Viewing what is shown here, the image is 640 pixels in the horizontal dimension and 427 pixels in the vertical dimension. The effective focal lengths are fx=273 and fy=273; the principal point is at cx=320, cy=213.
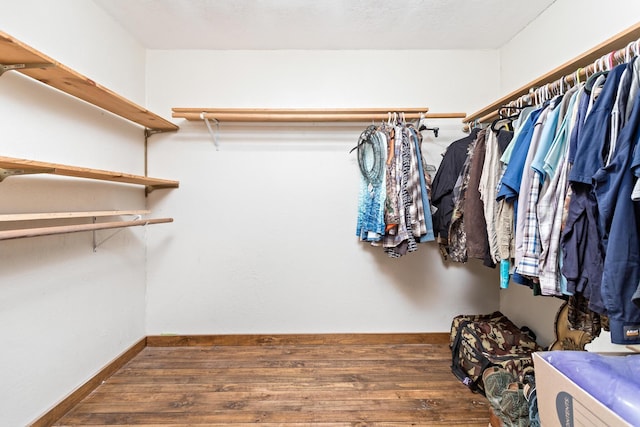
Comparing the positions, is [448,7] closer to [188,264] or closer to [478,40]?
[478,40]

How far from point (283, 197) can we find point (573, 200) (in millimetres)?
1781

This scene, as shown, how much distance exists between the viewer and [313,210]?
2.29 m

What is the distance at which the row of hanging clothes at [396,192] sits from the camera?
1878 mm

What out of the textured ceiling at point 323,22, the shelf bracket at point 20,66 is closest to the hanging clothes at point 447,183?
Result: the textured ceiling at point 323,22

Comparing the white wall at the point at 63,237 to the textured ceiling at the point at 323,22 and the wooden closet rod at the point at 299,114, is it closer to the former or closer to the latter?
the textured ceiling at the point at 323,22

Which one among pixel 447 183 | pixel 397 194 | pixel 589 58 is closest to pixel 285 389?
pixel 397 194

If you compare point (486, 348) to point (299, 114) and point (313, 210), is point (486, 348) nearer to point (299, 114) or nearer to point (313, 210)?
point (313, 210)

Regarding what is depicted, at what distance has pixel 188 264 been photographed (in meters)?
2.28

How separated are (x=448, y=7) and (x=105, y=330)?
3.13 m

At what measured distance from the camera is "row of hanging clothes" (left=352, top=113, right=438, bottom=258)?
73.9 inches

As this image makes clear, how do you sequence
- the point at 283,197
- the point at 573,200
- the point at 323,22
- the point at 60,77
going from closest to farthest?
the point at 573,200 → the point at 60,77 → the point at 323,22 → the point at 283,197

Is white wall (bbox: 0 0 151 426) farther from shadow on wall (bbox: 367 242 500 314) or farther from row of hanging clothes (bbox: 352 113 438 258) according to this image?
shadow on wall (bbox: 367 242 500 314)

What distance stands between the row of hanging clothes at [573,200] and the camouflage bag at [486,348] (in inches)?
23.8

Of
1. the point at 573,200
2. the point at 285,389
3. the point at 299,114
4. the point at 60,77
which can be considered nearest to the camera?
the point at 573,200
